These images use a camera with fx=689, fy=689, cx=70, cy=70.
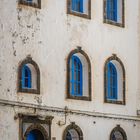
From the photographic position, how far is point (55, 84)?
28.0 meters

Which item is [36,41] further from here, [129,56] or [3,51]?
[129,56]

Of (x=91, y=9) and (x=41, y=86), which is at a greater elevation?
(x=91, y=9)

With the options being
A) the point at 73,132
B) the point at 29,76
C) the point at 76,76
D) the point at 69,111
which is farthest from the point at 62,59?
the point at 73,132

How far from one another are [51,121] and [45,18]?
4.16m

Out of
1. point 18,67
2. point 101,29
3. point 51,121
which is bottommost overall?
point 51,121

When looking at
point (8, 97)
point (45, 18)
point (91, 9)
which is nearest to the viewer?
point (8, 97)

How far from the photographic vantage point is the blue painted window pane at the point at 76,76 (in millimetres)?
29016

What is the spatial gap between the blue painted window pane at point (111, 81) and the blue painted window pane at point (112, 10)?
2.18 meters

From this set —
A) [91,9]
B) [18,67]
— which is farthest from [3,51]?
[91,9]

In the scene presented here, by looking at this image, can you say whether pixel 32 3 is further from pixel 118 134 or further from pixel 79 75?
pixel 118 134

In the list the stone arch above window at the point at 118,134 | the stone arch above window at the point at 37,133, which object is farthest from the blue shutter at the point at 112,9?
the stone arch above window at the point at 37,133

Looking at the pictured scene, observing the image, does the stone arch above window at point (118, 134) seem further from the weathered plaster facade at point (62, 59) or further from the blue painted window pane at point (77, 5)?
the blue painted window pane at point (77, 5)

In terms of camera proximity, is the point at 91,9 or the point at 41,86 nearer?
the point at 41,86

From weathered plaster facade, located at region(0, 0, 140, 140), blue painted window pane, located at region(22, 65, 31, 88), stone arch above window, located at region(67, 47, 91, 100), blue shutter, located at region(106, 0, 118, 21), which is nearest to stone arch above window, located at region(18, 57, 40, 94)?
blue painted window pane, located at region(22, 65, 31, 88)
